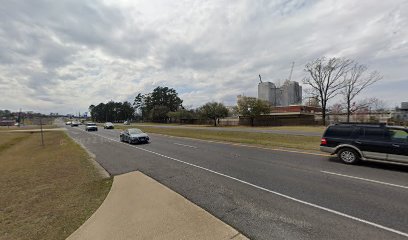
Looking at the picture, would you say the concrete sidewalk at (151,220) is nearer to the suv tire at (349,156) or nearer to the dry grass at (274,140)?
the suv tire at (349,156)

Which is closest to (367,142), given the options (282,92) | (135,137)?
(135,137)

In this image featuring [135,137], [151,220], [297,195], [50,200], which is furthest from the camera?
[135,137]

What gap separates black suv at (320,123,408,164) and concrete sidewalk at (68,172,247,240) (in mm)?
8260

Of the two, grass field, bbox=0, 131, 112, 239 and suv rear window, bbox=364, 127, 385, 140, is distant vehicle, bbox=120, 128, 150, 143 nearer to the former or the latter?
grass field, bbox=0, 131, 112, 239

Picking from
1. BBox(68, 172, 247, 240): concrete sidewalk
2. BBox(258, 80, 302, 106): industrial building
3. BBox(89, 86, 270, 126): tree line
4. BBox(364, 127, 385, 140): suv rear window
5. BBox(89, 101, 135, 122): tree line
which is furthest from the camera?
BBox(89, 101, 135, 122): tree line

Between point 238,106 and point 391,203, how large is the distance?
55182 millimetres

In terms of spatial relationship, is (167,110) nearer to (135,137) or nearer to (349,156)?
(135,137)

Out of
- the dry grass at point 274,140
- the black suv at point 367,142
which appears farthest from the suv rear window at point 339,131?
the dry grass at point 274,140

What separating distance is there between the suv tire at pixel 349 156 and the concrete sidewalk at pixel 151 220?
815 centimetres

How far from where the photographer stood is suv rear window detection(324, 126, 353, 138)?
36.1ft

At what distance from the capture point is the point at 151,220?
5102 mm

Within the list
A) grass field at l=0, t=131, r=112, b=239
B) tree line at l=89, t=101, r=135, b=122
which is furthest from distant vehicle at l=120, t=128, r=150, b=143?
tree line at l=89, t=101, r=135, b=122

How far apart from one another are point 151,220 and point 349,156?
30.8 ft

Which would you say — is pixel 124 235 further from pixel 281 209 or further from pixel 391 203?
pixel 391 203
